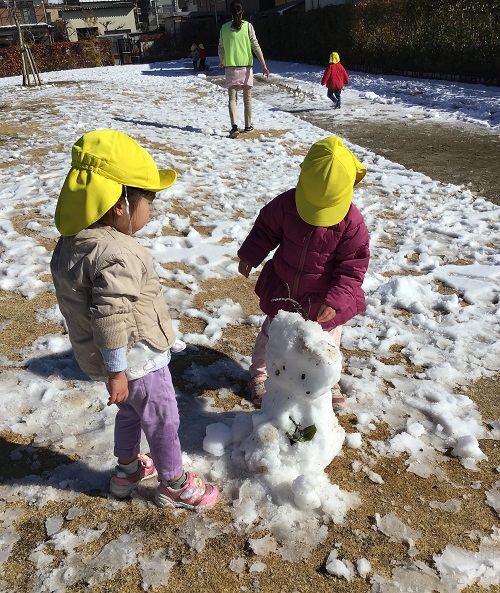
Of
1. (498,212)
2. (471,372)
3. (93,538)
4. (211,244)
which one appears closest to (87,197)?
(93,538)

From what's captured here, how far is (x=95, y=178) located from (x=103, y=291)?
37 centimetres

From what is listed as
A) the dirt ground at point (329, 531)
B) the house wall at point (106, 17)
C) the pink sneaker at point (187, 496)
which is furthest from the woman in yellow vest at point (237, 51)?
the house wall at point (106, 17)

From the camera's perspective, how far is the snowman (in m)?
2.16

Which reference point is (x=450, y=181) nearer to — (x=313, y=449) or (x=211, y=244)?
(x=211, y=244)

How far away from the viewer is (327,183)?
2.33m

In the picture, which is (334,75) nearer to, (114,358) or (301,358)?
(301,358)

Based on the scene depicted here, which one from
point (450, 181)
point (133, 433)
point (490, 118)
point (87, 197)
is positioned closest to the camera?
point (87, 197)

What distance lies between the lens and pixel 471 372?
3172 millimetres

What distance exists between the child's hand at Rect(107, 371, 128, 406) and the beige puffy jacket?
0.36 feet

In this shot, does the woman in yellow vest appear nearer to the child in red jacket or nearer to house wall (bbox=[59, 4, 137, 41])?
the child in red jacket

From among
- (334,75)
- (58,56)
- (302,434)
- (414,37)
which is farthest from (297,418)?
(58,56)

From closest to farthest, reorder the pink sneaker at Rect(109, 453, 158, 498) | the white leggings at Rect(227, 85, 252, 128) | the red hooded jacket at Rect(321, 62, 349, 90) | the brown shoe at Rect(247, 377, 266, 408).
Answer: the pink sneaker at Rect(109, 453, 158, 498) < the brown shoe at Rect(247, 377, 266, 408) < the white leggings at Rect(227, 85, 252, 128) < the red hooded jacket at Rect(321, 62, 349, 90)

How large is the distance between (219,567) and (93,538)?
52 centimetres

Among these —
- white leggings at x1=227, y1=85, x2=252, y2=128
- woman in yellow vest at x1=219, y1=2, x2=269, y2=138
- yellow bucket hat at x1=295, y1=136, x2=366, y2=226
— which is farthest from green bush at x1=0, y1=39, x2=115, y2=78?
yellow bucket hat at x1=295, y1=136, x2=366, y2=226
